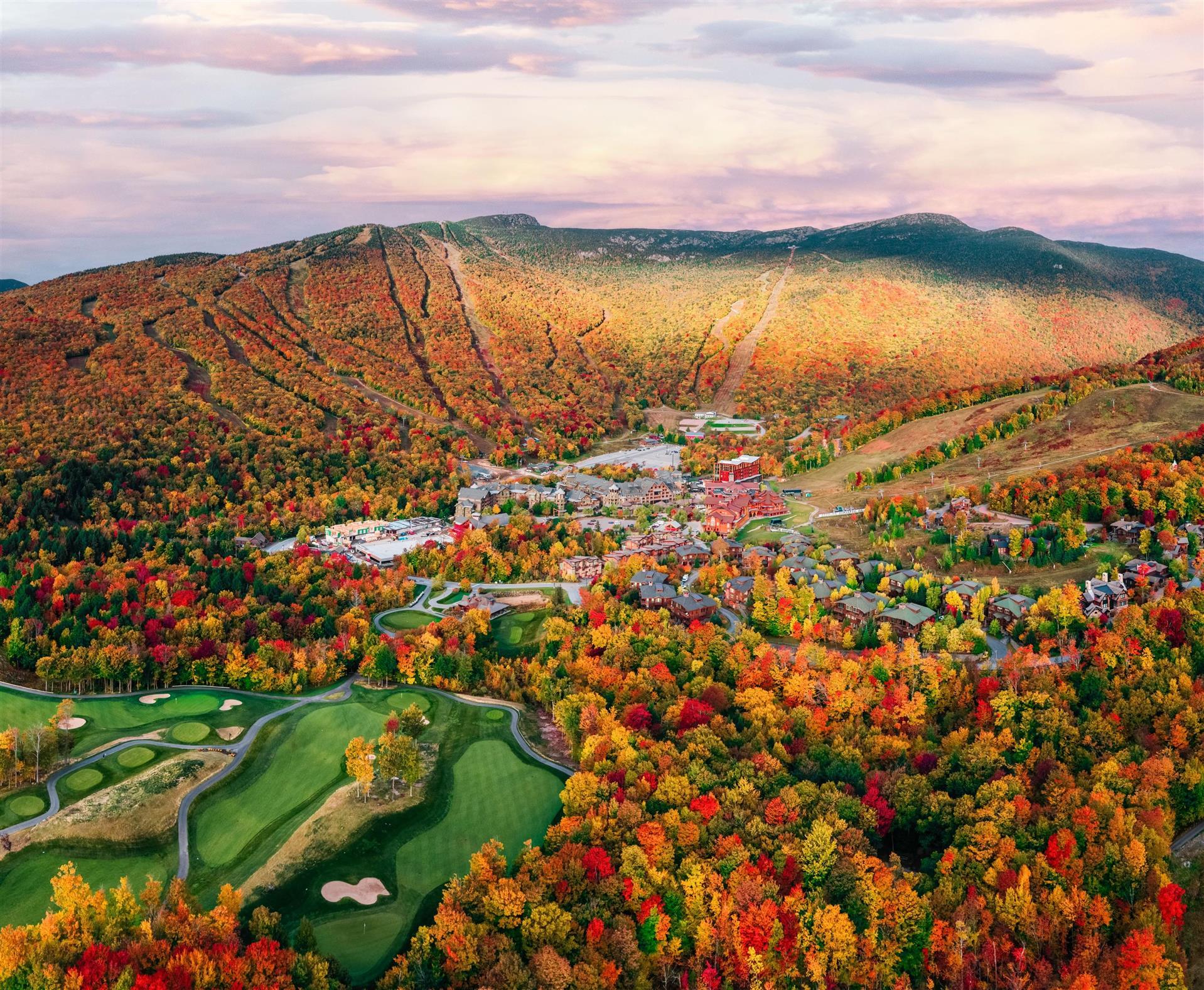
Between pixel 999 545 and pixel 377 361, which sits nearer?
pixel 999 545

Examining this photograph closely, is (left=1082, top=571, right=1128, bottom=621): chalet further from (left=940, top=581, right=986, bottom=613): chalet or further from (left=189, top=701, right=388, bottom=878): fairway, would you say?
(left=189, top=701, right=388, bottom=878): fairway

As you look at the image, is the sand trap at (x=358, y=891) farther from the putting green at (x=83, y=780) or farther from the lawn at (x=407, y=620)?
the lawn at (x=407, y=620)

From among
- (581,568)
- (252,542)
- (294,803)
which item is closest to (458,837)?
(294,803)

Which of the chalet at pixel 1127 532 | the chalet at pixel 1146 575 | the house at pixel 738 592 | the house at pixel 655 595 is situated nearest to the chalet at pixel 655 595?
the house at pixel 655 595

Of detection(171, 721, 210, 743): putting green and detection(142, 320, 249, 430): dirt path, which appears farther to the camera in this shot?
detection(142, 320, 249, 430): dirt path

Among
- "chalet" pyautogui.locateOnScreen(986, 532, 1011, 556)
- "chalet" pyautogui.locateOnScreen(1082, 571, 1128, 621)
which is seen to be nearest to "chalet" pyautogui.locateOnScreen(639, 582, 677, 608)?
"chalet" pyautogui.locateOnScreen(986, 532, 1011, 556)

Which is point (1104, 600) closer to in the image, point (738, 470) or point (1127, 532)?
point (1127, 532)
